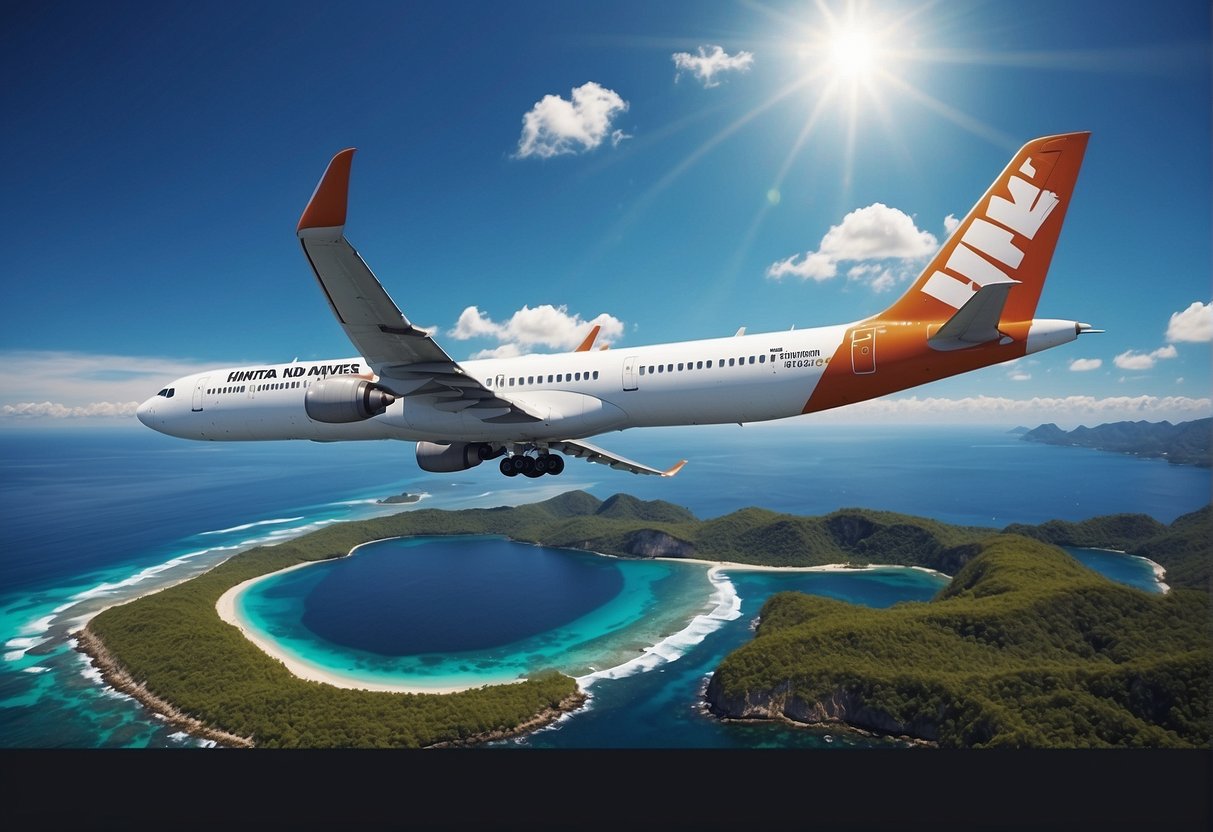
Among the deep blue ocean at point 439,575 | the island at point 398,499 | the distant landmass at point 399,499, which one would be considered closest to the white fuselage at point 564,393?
the deep blue ocean at point 439,575

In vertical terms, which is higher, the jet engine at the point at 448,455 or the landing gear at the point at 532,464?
the jet engine at the point at 448,455

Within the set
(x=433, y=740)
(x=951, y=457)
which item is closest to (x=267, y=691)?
(x=433, y=740)

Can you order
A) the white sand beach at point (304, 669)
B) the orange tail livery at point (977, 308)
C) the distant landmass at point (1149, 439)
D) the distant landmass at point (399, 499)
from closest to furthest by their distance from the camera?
1. the orange tail livery at point (977, 308)
2. the white sand beach at point (304, 669)
3. the distant landmass at point (1149, 439)
4. the distant landmass at point (399, 499)

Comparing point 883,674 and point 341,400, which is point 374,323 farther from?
point 883,674

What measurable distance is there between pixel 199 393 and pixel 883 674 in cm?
3016

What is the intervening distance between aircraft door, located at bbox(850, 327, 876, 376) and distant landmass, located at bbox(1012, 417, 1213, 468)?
45085 millimetres

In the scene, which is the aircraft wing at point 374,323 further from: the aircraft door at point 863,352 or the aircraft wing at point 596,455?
the aircraft door at point 863,352

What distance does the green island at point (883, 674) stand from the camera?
22.8 metres

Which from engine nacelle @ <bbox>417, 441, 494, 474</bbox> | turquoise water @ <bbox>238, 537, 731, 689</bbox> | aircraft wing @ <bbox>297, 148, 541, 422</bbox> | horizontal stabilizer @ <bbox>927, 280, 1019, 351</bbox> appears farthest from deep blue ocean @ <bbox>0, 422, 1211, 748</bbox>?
horizontal stabilizer @ <bbox>927, 280, 1019, 351</bbox>

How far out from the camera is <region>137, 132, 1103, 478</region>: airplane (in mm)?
7121

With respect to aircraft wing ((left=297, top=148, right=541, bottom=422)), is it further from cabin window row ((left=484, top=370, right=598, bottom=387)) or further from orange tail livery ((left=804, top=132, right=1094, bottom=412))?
orange tail livery ((left=804, top=132, right=1094, bottom=412))

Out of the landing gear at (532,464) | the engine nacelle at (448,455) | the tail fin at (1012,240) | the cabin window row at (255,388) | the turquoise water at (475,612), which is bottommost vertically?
the turquoise water at (475,612)

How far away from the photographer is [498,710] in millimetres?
26344

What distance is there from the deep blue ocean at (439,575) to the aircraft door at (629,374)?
48.0 feet
